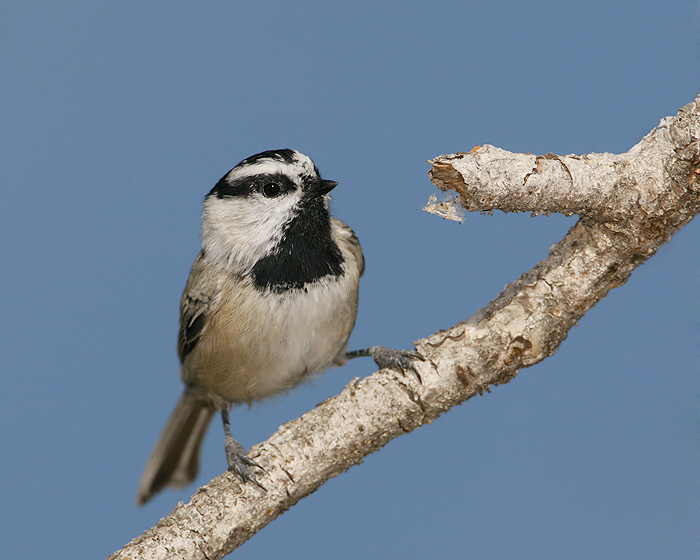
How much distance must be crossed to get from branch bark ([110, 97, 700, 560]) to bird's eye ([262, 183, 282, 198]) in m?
0.71

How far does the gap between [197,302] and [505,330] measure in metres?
1.12

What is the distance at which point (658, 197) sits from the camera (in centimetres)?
180

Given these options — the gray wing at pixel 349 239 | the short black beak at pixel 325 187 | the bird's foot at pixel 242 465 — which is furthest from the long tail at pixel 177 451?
the short black beak at pixel 325 187

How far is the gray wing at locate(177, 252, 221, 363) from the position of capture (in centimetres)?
230

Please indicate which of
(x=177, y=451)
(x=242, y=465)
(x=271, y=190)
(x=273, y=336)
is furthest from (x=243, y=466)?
(x=177, y=451)

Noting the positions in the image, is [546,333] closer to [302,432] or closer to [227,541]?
[302,432]

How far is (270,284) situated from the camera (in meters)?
2.19

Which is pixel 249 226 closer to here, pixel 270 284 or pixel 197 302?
pixel 270 284

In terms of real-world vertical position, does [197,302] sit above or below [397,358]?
above

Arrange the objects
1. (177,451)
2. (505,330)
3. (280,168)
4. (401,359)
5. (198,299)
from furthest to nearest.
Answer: (177,451) → (198,299) → (280,168) → (401,359) → (505,330)

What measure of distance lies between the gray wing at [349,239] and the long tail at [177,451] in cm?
106

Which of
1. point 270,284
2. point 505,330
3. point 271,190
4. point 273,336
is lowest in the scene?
point 505,330

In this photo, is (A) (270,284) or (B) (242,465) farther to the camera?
(A) (270,284)

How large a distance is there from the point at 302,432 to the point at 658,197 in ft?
4.15
